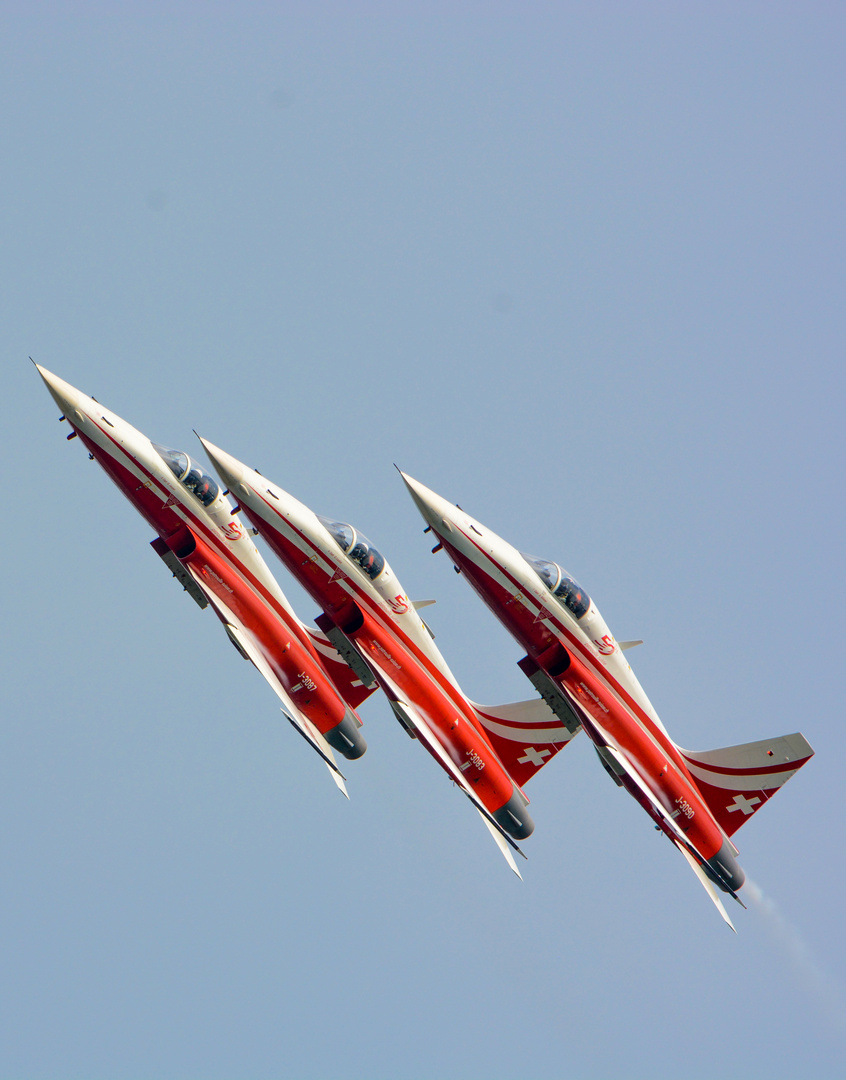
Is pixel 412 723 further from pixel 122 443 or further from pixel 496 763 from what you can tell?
pixel 122 443

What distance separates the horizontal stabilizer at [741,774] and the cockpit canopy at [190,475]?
17.4m

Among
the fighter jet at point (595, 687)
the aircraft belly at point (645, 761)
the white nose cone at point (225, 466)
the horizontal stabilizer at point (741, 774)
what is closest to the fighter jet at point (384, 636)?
the white nose cone at point (225, 466)

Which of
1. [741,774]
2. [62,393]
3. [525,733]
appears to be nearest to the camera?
[62,393]

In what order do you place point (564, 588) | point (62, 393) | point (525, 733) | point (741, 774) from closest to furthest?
1. point (62, 393)
2. point (564, 588)
3. point (525, 733)
4. point (741, 774)

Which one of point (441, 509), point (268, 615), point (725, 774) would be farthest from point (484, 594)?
point (725, 774)

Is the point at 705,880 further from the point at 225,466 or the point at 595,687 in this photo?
the point at 225,466

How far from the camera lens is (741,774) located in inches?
2162

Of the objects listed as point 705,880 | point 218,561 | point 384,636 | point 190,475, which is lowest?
point 705,880

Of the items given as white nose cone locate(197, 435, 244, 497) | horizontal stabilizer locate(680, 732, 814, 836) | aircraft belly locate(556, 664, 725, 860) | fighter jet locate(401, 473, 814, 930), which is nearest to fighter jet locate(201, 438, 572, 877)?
white nose cone locate(197, 435, 244, 497)

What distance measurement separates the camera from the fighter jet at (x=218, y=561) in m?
50.3

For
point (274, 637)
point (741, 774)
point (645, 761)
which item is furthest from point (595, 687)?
point (274, 637)

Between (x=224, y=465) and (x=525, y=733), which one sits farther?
(x=525, y=733)

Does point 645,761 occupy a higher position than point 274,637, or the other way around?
point 274,637

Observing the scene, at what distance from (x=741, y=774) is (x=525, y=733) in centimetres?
717
